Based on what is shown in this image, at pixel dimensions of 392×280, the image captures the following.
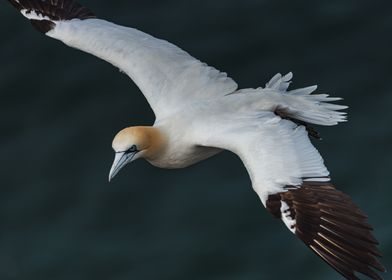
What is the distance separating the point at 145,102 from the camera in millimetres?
17250

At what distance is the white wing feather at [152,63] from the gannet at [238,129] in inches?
0.4

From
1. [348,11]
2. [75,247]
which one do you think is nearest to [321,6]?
[348,11]

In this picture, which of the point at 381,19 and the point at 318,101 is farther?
the point at 381,19

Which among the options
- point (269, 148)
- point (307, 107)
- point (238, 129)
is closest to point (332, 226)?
point (269, 148)

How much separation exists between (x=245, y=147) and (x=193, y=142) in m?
0.84

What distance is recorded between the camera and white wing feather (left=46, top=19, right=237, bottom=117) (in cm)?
1459

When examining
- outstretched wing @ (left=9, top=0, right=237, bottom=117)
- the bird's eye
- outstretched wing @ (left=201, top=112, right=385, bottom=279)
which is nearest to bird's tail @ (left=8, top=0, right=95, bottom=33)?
outstretched wing @ (left=9, top=0, right=237, bottom=117)

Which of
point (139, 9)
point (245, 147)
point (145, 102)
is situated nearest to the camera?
point (245, 147)

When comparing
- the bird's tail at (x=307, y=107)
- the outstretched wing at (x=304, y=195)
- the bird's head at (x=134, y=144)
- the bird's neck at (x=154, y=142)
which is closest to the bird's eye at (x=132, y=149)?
the bird's head at (x=134, y=144)

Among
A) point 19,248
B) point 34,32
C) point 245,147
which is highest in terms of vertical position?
point 34,32

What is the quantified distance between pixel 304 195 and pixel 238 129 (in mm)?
1202

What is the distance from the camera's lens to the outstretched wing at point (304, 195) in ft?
39.4

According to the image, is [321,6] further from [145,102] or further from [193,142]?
[193,142]

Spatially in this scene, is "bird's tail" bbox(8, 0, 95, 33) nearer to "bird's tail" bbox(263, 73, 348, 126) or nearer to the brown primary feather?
"bird's tail" bbox(263, 73, 348, 126)
